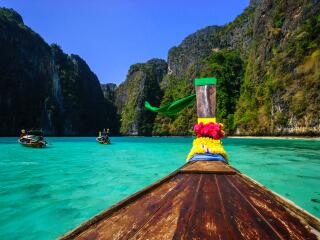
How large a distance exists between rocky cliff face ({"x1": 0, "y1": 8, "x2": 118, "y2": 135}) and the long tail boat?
83.1m

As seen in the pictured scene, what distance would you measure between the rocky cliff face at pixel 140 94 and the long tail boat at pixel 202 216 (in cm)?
11425

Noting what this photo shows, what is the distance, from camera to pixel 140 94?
124375 millimetres

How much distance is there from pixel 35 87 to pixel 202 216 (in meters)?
97.4

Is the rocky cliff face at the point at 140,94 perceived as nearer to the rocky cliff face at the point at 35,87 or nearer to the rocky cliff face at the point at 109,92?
the rocky cliff face at the point at 109,92

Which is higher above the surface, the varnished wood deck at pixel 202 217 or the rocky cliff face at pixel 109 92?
the rocky cliff face at pixel 109 92

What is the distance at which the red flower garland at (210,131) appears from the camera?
544 centimetres

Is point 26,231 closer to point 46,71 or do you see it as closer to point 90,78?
point 46,71

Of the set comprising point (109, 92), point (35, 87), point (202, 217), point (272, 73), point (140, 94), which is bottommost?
point (202, 217)

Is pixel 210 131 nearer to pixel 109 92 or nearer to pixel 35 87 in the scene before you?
pixel 35 87

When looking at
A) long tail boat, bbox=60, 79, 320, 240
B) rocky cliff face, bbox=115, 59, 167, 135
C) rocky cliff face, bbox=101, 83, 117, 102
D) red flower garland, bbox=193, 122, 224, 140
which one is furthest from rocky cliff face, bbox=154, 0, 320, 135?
rocky cliff face, bbox=101, 83, 117, 102

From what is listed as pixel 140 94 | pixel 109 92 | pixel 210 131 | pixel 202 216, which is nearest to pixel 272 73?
pixel 210 131

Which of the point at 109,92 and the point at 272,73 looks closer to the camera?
the point at 272,73

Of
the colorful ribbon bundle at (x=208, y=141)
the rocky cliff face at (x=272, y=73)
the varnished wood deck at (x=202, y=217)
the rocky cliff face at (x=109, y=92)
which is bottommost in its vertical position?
the varnished wood deck at (x=202, y=217)

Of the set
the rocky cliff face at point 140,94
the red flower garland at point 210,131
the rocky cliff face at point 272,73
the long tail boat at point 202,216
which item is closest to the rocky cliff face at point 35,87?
the rocky cliff face at point 140,94
